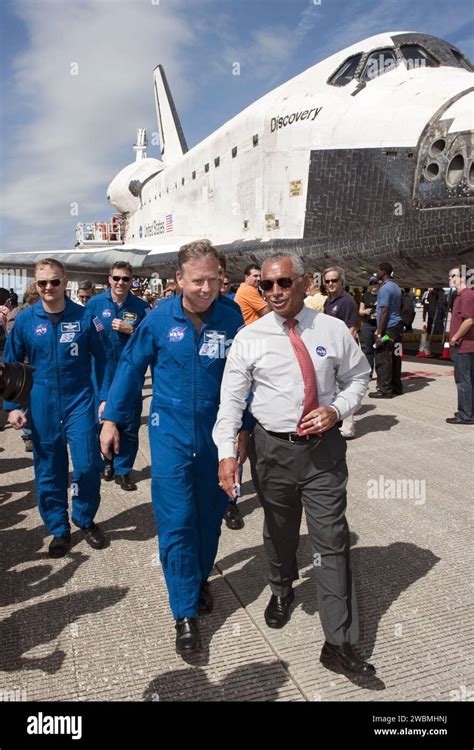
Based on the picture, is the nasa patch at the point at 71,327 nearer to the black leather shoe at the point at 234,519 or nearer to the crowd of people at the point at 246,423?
the crowd of people at the point at 246,423

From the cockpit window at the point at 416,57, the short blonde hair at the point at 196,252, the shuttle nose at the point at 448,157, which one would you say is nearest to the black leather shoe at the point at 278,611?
the short blonde hair at the point at 196,252

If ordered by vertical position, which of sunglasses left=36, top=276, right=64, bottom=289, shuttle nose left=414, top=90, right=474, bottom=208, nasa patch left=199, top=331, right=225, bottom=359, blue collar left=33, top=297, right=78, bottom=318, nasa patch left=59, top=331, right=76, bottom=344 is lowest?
nasa patch left=59, top=331, right=76, bottom=344

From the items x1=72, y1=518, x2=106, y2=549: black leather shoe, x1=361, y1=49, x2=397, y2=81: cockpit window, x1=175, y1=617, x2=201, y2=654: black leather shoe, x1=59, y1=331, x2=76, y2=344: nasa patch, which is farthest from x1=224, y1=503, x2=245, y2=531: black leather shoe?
x1=361, y1=49, x2=397, y2=81: cockpit window

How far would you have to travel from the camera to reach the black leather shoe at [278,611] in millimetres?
2703

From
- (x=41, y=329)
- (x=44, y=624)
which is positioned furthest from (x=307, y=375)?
(x=41, y=329)

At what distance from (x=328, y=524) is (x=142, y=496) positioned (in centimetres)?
271

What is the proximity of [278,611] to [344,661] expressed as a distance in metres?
0.52

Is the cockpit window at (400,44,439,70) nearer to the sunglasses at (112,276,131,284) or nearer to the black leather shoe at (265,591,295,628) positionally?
the sunglasses at (112,276,131,284)

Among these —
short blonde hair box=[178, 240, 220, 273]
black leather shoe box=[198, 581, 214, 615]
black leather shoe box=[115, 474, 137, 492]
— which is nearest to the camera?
short blonde hair box=[178, 240, 220, 273]

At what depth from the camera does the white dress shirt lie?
7.92 ft

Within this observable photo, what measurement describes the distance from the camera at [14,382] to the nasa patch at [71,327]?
144 cm

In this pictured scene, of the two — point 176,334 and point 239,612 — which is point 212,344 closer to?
point 176,334
